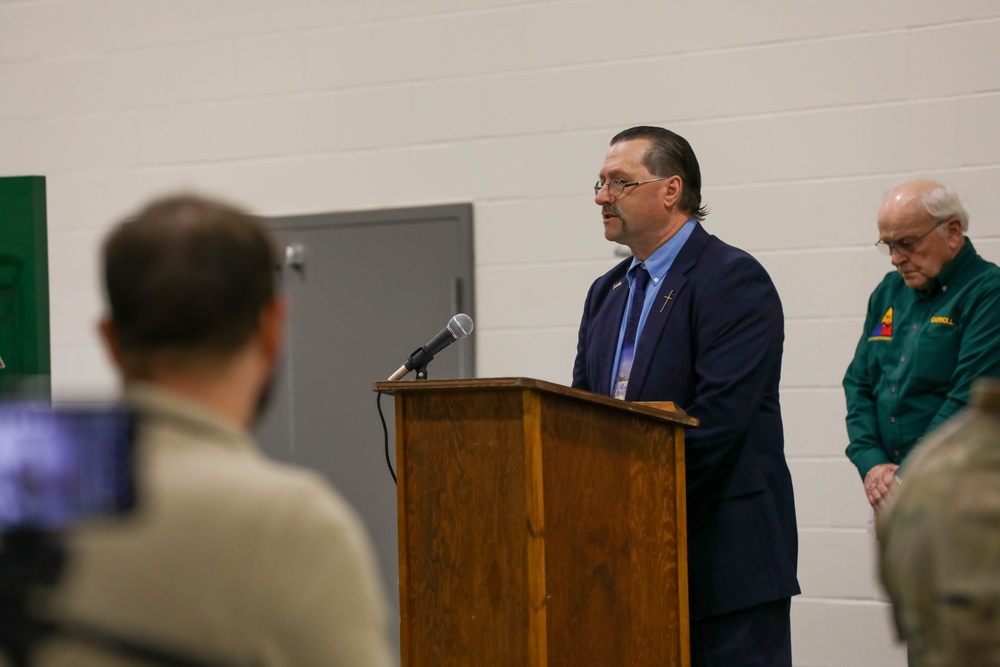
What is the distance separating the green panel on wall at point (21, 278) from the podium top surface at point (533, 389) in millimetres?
2918

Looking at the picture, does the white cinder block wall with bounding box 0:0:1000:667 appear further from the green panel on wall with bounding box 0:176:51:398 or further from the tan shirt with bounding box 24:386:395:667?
the tan shirt with bounding box 24:386:395:667

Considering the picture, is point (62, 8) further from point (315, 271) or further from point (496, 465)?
point (496, 465)

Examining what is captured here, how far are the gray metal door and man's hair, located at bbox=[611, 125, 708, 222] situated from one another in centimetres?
148

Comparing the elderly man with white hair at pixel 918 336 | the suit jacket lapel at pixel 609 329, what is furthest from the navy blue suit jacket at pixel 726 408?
the elderly man with white hair at pixel 918 336

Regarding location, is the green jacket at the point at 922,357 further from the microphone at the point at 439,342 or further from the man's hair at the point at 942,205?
the microphone at the point at 439,342

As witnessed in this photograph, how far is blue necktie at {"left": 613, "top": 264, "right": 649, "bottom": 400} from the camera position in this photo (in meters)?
2.73

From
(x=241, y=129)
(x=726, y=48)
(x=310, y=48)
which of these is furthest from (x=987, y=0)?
(x=241, y=129)

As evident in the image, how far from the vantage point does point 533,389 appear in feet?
7.17

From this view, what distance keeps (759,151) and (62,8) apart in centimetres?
301

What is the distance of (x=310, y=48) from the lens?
4.62 m

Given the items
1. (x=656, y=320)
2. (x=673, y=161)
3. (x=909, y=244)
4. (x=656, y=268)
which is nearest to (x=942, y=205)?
(x=909, y=244)

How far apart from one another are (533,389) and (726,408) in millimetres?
540

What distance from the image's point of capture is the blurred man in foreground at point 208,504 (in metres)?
0.87

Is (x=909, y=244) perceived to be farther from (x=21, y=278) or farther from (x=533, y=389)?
(x=21, y=278)
